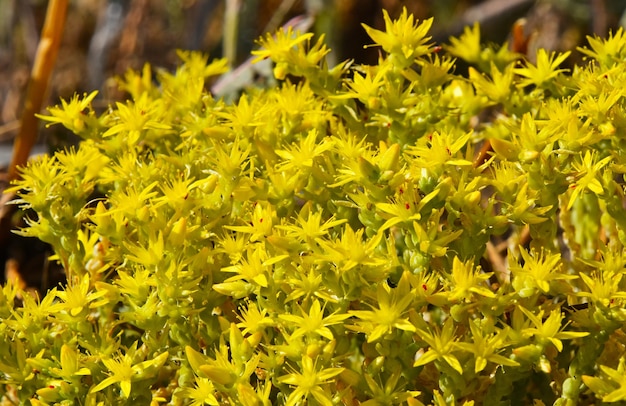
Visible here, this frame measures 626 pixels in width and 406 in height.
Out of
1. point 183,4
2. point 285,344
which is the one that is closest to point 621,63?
point 285,344

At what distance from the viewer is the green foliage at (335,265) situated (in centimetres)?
69

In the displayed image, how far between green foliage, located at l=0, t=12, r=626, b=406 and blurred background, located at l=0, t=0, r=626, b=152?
1.98 feet

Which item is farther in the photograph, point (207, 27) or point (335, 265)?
point (207, 27)

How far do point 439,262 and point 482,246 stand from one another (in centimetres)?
4

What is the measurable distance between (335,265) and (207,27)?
164cm

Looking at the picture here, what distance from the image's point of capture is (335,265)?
0.70 metres

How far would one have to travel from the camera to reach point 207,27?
2221 mm

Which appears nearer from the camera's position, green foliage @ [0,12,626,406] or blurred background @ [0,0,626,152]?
green foliage @ [0,12,626,406]

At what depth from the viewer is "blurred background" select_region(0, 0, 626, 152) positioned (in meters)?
1.71

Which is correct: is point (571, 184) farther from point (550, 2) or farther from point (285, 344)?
point (550, 2)

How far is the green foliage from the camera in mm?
691

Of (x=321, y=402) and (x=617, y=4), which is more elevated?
(x=617, y=4)

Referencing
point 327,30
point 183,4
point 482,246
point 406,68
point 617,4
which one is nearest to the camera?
point 482,246

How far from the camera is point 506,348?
709mm
